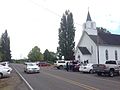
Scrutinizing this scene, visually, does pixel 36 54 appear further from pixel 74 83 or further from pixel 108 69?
pixel 74 83

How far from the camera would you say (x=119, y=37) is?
264 ft

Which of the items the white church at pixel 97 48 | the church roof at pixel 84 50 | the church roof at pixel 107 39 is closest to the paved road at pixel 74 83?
the white church at pixel 97 48

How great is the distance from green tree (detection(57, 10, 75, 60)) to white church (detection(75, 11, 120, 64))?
8.63 m

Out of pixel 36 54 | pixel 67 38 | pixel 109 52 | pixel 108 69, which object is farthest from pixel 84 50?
pixel 36 54

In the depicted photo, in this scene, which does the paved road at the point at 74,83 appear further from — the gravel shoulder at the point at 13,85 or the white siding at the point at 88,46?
the white siding at the point at 88,46

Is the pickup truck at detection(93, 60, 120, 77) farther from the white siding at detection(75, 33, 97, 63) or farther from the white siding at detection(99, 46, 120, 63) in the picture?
the white siding at detection(99, 46, 120, 63)

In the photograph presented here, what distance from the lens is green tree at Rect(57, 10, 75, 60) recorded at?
287 feet

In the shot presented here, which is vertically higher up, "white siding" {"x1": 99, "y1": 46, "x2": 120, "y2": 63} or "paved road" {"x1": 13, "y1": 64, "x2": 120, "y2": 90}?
"white siding" {"x1": 99, "y1": 46, "x2": 120, "y2": 63}

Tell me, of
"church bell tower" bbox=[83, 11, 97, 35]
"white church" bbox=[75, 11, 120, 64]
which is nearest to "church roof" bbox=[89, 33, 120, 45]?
"white church" bbox=[75, 11, 120, 64]

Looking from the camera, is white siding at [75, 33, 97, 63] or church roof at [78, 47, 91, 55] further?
church roof at [78, 47, 91, 55]

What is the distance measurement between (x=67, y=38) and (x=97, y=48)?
63.4ft

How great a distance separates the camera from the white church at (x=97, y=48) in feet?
239

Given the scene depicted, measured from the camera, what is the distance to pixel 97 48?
7175cm

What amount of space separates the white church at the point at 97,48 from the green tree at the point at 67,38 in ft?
28.3
